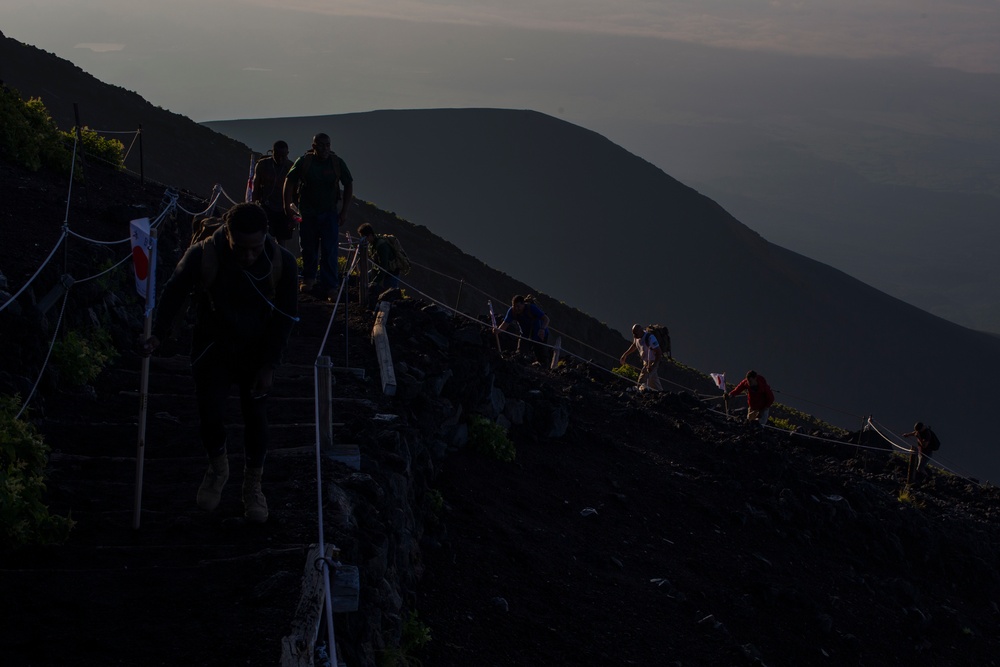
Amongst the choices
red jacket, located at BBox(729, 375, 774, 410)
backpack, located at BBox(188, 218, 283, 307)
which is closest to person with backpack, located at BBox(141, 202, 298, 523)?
backpack, located at BBox(188, 218, 283, 307)

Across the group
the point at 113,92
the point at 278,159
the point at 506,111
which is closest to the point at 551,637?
the point at 278,159

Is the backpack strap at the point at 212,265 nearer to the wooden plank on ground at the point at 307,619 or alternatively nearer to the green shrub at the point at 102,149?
the wooden plank on ground at the point at 307,619

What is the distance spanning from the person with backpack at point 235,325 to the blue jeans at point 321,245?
5996mm

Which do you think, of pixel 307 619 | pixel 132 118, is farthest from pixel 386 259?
pixel 132 118

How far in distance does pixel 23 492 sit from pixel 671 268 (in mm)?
68453

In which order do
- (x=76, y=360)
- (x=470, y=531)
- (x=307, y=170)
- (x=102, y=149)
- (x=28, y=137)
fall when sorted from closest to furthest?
(x=76, y=360)
(x=470, y=531)
(x=307, y=170)
(x=28, y=137)
(x=102, y=149)

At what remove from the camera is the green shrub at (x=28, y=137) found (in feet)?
42.6

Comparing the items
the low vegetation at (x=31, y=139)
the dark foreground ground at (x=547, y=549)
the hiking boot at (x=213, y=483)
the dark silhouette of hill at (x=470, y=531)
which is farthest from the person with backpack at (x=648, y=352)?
the hiking boot at (x=213, y=483)

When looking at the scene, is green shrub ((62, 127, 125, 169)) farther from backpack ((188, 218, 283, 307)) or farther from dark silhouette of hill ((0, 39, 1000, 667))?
backpack ((188, 218, 283, 307))

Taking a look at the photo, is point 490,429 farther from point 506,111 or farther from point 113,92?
point 506,111

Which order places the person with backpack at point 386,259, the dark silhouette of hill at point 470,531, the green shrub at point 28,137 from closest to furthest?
the dark silhouette of hill at point 470,531 < the green shrub at point 28,137 < the person with backpack at point 386,259

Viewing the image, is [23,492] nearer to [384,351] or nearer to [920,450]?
[384,351]

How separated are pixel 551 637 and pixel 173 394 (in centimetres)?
348

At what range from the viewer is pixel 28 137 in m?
13.1
